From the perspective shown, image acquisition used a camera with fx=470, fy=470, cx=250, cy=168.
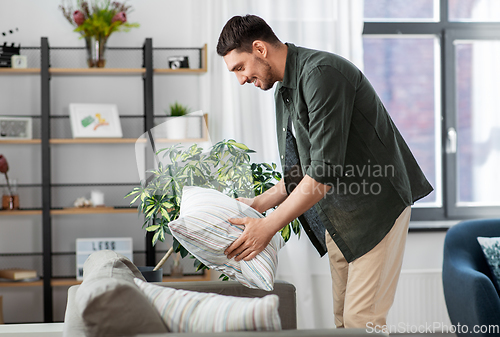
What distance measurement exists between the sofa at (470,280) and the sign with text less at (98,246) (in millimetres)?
1783

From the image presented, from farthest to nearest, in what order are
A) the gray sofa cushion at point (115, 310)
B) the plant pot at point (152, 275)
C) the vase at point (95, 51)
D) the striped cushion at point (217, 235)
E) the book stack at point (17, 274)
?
the vase at point (95, 51) < the book stack at point (17, 274) < the plant pot at point (152, 275) < the striped cushion at point (217, 235) < the gray sofa cushion at point (115, 310)

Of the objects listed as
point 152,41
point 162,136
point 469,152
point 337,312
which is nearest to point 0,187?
point 152,41

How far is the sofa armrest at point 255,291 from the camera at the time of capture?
1.55 metres

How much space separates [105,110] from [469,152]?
7.93 feet

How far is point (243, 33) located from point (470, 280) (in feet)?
5.33

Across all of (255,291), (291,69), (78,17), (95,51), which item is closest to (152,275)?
(255,291)

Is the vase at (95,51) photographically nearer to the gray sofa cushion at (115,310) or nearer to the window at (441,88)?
the window at (441,88)

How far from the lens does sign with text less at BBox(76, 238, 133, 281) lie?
8.95 feet

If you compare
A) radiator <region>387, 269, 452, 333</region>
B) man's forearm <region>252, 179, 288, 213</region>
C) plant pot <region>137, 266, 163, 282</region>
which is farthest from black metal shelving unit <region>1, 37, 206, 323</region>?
radiator <region>387, 269, 452, 333</region>

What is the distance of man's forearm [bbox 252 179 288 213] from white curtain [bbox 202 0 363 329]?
1213mm

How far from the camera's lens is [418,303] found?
9.56ft

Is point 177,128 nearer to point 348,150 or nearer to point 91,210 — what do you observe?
point 348,150

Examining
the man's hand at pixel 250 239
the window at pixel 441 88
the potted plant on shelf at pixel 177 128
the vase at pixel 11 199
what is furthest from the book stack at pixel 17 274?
the window at pixel 441 88

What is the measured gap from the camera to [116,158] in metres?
3.05
